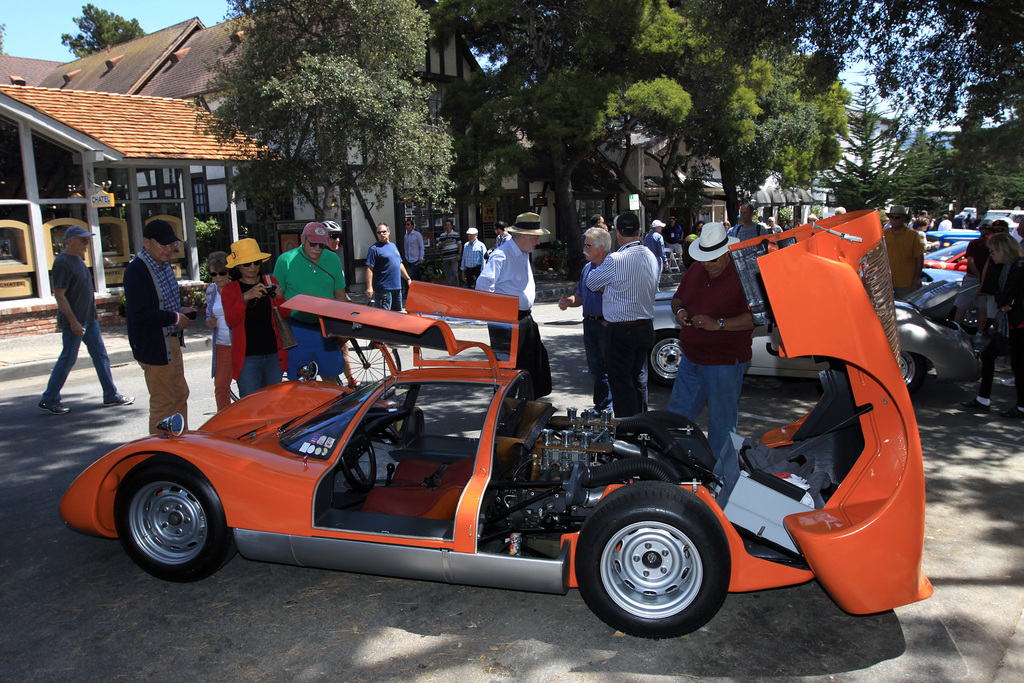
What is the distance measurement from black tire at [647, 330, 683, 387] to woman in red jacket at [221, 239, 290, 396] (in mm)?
4020

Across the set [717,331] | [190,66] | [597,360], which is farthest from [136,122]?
[717,331]

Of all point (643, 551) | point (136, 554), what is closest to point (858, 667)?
point (643, 551)

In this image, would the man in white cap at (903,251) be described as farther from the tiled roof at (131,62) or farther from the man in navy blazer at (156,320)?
the tiled roof at (131,62)

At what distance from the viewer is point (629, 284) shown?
18.6 ft

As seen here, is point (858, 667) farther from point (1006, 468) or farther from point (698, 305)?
point (1006, 468)

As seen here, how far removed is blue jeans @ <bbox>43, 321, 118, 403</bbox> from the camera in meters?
7.47

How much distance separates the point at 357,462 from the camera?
4473 mm

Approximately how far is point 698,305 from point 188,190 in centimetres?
1400

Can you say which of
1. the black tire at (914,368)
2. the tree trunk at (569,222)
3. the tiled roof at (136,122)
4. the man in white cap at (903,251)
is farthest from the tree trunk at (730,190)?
the black tire at (914,368)

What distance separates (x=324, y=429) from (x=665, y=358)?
4.95 metres

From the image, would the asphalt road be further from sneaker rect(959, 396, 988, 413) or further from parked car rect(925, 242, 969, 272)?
parked car rect(925, 242, 969, 272)

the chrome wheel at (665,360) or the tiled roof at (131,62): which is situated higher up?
the tiled roof at (131,62)

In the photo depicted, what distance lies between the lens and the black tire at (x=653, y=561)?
320 centimetres

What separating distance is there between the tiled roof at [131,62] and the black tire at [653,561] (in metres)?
32.1
